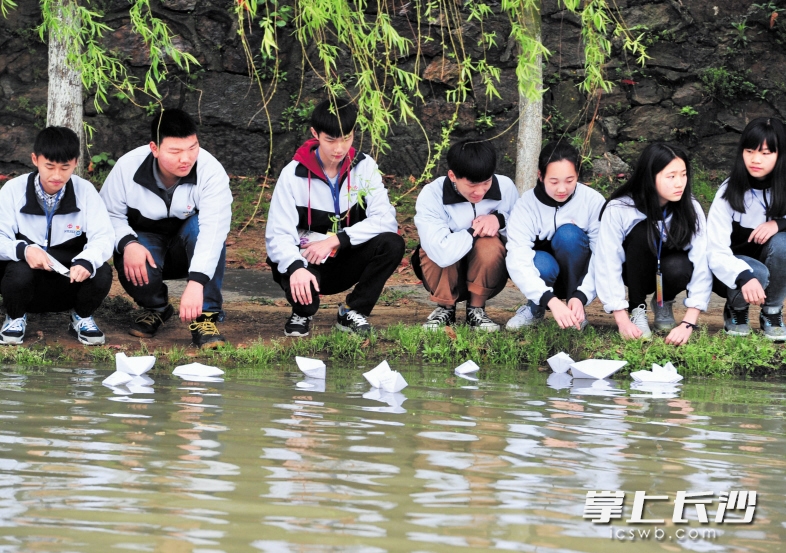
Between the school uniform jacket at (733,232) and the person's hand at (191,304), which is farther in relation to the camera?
the school uniform jacket at (733,232)

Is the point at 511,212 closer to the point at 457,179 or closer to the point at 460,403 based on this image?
the point at 457,179

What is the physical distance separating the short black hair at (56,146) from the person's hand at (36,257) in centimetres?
52

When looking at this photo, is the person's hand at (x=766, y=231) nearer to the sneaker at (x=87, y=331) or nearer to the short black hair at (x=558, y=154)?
the short black hair at (x=558, y=154)

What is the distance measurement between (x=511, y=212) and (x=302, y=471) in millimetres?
3341

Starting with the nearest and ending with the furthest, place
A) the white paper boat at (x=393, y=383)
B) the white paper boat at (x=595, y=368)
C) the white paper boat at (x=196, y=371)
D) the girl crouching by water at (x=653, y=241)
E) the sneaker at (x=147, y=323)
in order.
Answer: the white paper boat at (x=393, y=383) → the white paper boat at (x=196, y=371) → the white paper boat at (x=595, y=368) → the girl crouching by water at (x=653, y=241) → the sneaker at (x=147, y=323)

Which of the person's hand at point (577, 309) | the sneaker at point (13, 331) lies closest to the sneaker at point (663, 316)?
the person's hand at point (577, 309)

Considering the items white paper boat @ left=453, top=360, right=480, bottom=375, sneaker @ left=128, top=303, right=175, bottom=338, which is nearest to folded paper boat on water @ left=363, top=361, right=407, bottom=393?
white paper boat @ left=453, top=360, right=480, bottom=375

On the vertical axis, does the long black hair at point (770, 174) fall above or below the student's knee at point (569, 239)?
above

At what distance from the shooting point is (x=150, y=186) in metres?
5.97

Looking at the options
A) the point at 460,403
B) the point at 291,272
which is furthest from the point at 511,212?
the point at 460,403

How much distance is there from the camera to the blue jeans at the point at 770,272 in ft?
19.0

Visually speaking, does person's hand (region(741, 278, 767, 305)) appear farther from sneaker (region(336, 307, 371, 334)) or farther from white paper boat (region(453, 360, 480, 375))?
sneaker (region(336, 307, 371, 334))

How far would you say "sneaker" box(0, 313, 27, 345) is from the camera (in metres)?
5.57

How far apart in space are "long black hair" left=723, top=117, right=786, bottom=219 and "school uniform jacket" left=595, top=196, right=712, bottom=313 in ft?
0.80
